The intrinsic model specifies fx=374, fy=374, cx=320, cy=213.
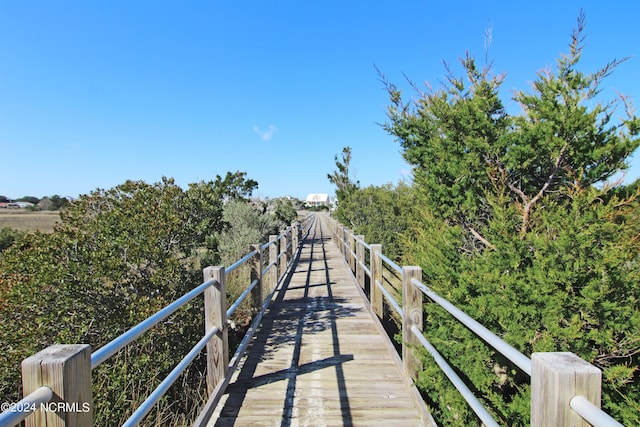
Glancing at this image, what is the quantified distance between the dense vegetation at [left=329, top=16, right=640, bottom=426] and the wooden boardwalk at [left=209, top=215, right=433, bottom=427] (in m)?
0.43

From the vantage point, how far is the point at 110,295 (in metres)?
4.47

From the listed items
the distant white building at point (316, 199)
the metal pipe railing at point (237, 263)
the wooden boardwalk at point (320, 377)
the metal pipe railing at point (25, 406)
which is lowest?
the wooden boardwalk at point (320, 377)

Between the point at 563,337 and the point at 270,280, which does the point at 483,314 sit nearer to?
the point at 563,337

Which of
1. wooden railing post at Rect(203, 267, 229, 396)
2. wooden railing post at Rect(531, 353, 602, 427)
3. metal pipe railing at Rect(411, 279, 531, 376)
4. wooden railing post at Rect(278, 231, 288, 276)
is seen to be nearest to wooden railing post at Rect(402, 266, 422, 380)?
metal pipe railing at Rect(411, 279, 531, 376)

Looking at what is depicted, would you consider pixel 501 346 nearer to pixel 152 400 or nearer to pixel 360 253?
pixel 152 400

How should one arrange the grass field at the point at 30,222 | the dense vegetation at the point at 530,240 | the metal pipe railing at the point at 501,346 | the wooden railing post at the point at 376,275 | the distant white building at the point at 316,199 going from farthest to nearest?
1. the distant white building at the point at 316,199
2. the grass field at the point at 30,222
3. the wooden railing post at the point at 376,275
4. the dense vegetation at the point at 530,240
5. the metal pipe railing at the point at 501,346

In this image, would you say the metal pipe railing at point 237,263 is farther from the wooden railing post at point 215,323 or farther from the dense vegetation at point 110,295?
the dense vegetation at point 110,295

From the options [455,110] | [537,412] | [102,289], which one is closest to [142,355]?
[102,289]

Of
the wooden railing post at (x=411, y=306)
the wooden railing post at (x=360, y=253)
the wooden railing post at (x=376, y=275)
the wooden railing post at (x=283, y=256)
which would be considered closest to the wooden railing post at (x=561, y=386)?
the wooden railing post at (x=411, y=306)

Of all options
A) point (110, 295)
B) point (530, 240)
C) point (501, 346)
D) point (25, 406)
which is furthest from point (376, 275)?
point (25, 406)

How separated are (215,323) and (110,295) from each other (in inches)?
73.9

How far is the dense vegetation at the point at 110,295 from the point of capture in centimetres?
397

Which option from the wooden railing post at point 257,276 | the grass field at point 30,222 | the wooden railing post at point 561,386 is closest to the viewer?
the wooden railing post at point 561,386

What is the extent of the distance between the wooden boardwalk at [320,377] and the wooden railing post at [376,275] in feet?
0.79
